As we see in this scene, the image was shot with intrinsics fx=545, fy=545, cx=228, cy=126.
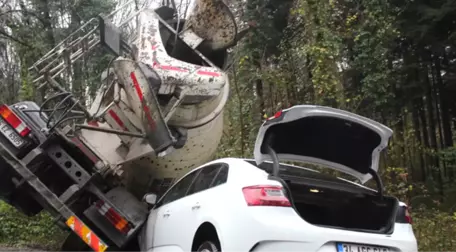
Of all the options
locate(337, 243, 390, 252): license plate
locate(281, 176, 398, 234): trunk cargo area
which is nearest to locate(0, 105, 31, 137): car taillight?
Answer: locate(281, 176, 398, 234): trunk cargo area

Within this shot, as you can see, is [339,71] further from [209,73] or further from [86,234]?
[86,234]

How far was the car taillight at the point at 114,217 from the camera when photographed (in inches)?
264

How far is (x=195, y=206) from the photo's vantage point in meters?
5.39

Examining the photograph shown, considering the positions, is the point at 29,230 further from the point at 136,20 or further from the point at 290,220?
the point at 290,220

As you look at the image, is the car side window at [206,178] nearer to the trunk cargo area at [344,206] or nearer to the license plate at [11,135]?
the trunk cargo area at [344,206]

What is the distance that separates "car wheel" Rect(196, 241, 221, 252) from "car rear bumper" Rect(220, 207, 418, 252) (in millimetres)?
237

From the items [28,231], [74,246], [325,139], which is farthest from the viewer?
[28,231]

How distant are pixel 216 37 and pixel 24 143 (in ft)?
9.23

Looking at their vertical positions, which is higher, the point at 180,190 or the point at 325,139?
the point at 180,190

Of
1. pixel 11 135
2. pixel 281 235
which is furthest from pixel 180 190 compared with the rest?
pixel 11 135

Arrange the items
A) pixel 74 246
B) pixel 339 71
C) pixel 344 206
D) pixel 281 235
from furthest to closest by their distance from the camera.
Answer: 1. pixel 339 71
2. pixel 74 246
3. pixel 344 206
4. pixel 281 235

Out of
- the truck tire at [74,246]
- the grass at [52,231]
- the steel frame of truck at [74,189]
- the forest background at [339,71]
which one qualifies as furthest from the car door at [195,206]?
the grass at [52,231]

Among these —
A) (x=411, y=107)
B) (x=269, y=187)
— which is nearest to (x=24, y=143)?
(x=269, y=187)

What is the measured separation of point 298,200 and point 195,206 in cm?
107
